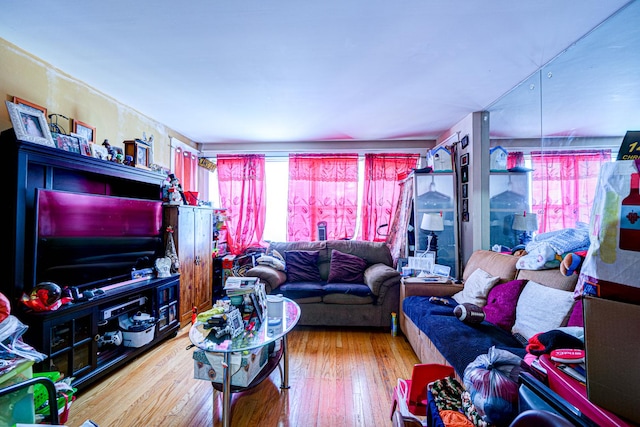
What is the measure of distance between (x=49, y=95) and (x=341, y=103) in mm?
2580

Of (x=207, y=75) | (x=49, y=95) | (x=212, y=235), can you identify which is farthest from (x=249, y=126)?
(x=49, y=95)

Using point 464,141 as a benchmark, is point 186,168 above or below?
below

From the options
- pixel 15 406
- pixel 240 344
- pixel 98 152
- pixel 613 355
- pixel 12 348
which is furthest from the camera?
pixel 98 152

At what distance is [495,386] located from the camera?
100 cm

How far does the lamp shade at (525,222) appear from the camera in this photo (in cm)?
239

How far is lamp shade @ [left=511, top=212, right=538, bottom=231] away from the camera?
2389 mm

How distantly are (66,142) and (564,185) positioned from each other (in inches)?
158

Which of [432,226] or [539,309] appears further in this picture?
[432,226]

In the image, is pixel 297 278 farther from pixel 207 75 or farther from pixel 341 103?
pixel 207 75

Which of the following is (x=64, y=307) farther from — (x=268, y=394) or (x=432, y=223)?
(x=432, y=223)

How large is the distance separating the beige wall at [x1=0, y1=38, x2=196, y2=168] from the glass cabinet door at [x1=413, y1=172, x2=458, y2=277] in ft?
11.5

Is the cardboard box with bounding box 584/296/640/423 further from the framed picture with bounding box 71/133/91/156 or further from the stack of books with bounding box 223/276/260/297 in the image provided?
the framed picture with bounding box 71/133/91/156

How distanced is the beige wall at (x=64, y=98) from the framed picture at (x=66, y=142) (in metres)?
0.28

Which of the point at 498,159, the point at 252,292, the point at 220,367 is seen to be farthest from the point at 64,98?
the point at 498,159
